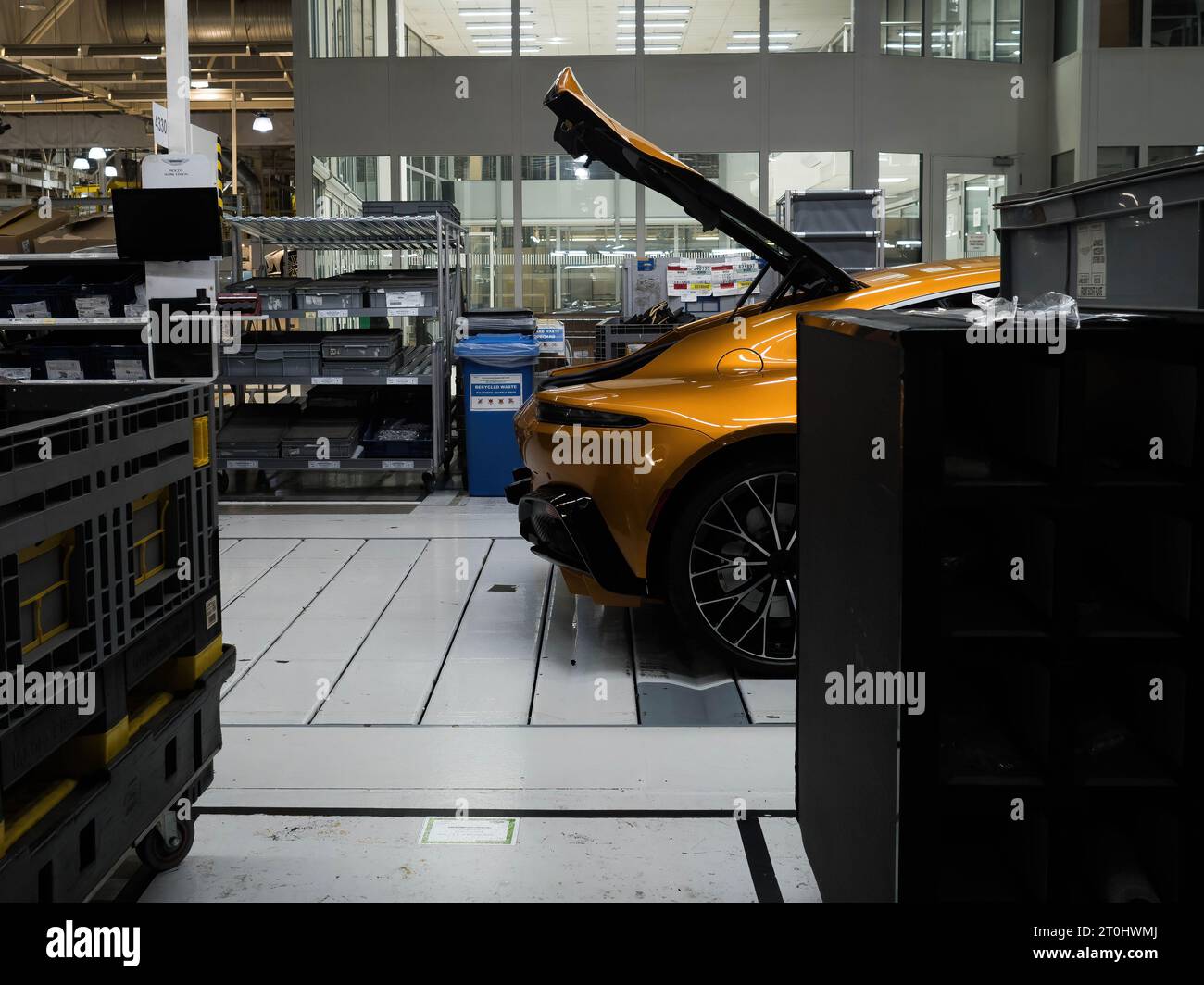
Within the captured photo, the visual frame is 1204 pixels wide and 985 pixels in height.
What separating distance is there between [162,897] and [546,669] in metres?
1.96

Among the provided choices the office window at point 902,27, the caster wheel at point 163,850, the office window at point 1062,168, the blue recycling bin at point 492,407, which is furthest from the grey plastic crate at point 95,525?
the office window at point 1062,168

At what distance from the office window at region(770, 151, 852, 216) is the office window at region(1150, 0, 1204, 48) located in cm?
446

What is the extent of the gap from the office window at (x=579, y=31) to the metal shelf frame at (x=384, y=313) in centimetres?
630

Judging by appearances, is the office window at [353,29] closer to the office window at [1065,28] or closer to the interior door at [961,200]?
the interior door at [961,200]

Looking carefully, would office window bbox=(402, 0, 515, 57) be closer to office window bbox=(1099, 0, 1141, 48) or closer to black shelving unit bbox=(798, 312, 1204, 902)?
office window bbox=(1099, 0, 1141, 48)

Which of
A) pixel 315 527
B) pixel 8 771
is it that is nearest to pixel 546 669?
pixel 8 771

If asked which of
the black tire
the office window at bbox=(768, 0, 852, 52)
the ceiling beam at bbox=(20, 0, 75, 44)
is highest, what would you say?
the ceiling beam at bbox=(20, 0, 75, 44)

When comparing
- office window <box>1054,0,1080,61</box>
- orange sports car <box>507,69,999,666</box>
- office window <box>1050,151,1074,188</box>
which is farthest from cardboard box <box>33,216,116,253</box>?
office window <box>1054,0,1080,61</box>

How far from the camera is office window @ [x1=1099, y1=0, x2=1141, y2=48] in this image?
48.7 feet

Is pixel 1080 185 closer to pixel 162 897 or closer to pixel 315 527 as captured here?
pixel 162 897

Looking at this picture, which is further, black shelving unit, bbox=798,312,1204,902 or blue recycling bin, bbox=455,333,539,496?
blue recycling bin, bbox=455,333,539,496

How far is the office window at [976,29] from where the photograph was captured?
15062mm

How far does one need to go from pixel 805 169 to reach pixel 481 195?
4.22 meters

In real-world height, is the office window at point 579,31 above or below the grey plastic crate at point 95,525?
above
